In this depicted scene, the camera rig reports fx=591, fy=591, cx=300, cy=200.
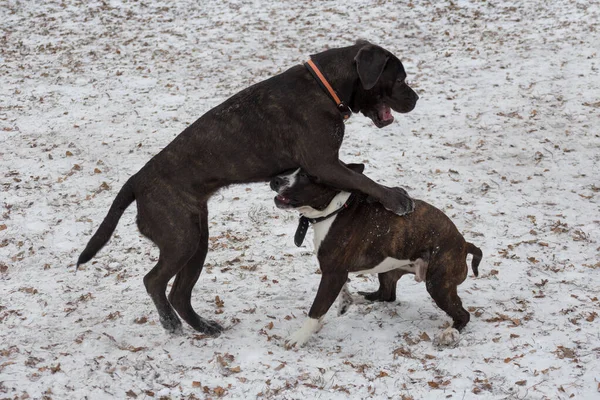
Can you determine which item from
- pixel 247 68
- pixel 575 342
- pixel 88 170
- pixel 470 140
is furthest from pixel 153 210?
pixel 247 68

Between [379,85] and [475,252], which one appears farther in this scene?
[475,252]

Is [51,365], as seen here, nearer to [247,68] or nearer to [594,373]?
[594,373]

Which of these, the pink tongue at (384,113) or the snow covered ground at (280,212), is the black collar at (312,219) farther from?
the snow covered ground at (280,212)

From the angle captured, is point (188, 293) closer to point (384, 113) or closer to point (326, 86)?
point (326, 86)

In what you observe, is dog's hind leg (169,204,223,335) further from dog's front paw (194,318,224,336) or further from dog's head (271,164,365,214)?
dog's head (271,164,365,214)

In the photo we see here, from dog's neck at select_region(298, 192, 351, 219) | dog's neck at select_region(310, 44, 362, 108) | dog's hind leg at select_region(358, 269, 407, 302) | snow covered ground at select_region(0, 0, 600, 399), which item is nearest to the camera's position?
snow covered ground at select_region(0, 0, 600, 399)

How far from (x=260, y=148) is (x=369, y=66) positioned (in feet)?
3.50

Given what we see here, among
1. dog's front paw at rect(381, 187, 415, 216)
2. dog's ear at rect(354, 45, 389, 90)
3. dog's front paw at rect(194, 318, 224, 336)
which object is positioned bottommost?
dog's front paw at rect(194, 318, 224, 336)

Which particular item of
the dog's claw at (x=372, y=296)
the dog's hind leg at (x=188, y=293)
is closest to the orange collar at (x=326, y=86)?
the dog's hind leg at (x=188, y=293)

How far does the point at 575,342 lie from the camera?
4.63m

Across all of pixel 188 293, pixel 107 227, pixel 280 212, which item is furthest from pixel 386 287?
pixel 107 227

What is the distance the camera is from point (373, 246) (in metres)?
4.94

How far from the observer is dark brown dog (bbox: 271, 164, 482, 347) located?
487 centimetres

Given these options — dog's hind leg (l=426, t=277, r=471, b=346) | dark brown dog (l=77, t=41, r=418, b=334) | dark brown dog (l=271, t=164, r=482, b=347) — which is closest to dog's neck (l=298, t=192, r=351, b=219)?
dark brown dog (l=271, t=164, r=482, b=347)
